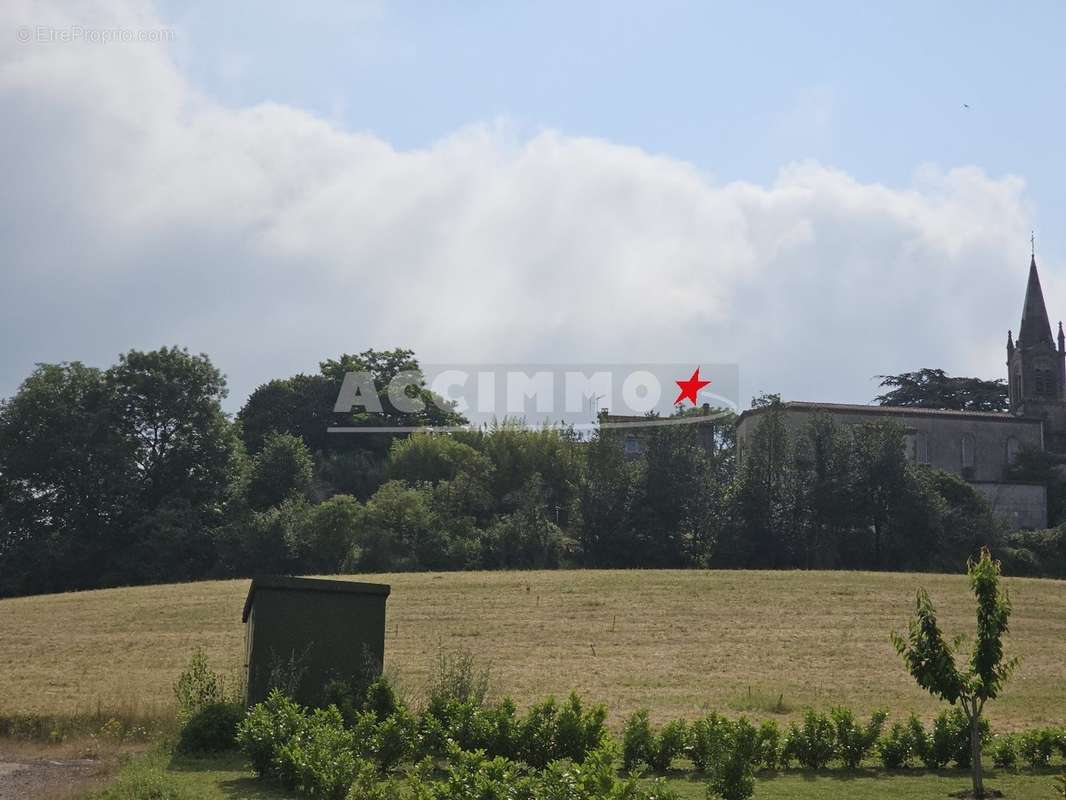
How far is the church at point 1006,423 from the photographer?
287 ft

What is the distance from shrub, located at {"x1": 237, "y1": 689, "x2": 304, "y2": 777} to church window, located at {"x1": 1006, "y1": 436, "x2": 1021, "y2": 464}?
89639mm

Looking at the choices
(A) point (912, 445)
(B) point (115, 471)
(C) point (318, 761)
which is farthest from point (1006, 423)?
(C) point (318, 761)

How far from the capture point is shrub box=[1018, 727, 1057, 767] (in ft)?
56.9

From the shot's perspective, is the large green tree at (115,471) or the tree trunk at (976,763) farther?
the large green tree at (115,471)

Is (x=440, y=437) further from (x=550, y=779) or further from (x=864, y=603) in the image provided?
(x=550, y=779)

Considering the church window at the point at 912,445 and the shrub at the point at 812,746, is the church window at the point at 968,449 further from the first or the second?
the shrub at the point at 812,746

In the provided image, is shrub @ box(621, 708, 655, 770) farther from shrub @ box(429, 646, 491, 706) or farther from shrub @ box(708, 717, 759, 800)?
shrub @ box(429, 646, 491, 706)

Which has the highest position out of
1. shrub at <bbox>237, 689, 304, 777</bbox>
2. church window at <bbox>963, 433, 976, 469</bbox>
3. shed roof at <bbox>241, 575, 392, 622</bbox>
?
church window at <bbox>963, 433, 976, 469</bbox>

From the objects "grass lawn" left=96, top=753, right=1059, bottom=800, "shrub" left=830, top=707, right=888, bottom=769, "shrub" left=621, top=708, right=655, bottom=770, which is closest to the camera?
"grass lawn" left=96, top=753, right=1059, bottom=800

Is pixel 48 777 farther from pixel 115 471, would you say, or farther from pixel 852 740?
pixel 115 471

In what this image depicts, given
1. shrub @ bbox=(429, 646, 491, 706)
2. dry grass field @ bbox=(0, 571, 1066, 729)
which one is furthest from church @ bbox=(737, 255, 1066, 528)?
shrub @ bbox=(429, 646, 491, 706)

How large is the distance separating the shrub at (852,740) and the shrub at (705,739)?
1722 mm

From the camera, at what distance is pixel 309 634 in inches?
741

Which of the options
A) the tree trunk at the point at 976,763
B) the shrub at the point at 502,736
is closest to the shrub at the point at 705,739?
the shrub at the point at 502,736
